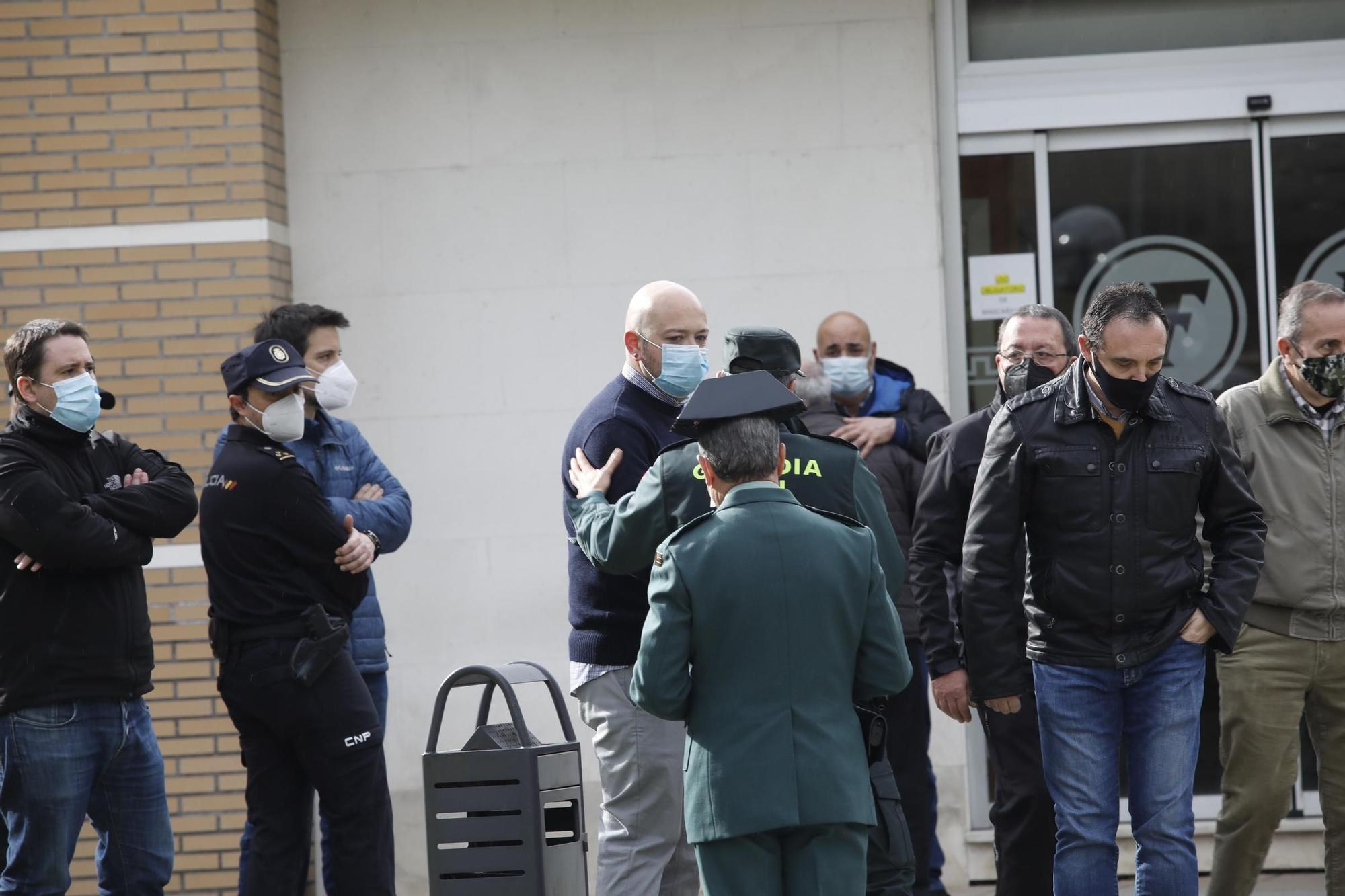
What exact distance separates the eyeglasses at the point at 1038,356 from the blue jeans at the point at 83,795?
318 cm

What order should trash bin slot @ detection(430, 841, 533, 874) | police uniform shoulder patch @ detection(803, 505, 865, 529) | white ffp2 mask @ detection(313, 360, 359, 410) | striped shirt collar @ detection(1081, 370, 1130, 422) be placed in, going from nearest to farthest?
police uniform shoulder patch @ detection(803, 505, 865, 529) → trash bin slot @ detection(430, 841, 533, 874) → striped shirt collar @ detection(1081, 370, 1130, 422) → white ffp2 mask @ detection(313, 360, 359, 410)

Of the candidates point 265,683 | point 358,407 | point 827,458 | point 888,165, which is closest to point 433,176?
point 358,407

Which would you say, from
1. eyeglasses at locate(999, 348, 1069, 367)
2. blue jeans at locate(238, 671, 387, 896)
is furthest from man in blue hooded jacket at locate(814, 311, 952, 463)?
blue jeans at locate(238, 671, 387, 896)

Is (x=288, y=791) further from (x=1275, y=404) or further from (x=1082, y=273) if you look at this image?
(x=1082, y=273)

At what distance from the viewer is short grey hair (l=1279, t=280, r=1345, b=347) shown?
4992 mm

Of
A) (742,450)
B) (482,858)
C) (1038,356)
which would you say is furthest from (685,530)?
(1038,356)

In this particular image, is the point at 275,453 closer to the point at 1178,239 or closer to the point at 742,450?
the point at 742,450

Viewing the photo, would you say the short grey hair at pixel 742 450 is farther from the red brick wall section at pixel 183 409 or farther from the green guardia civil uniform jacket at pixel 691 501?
the red brick wall section at pixel 183 409

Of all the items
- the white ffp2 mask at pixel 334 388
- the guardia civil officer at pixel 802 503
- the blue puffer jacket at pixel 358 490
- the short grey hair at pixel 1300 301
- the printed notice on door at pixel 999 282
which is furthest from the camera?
the printed notice on door at pixel 999 282

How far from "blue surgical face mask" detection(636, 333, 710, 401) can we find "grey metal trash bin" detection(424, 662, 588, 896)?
3.43ft

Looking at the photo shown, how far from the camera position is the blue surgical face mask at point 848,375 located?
252 inches

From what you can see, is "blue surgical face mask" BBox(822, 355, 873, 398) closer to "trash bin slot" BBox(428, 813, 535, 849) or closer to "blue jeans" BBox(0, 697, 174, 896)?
"trash bin slot" BBox(428, 813, 535, 849)

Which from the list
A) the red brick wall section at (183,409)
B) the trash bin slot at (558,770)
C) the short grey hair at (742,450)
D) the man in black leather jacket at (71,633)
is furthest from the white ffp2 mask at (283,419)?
the short grey hair at (742,450)

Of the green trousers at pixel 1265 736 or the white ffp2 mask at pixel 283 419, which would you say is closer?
the green trousers at pixel 1265 736
